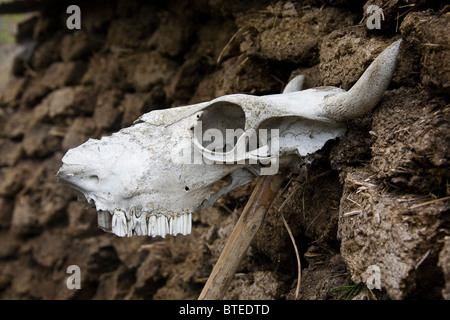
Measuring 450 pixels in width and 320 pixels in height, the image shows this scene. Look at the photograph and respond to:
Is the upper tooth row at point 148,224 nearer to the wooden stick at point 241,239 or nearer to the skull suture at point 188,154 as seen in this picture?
the skull suture at point 188,154

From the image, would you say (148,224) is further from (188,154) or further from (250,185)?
(250,185)

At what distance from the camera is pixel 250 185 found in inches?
103

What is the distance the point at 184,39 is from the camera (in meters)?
3.21

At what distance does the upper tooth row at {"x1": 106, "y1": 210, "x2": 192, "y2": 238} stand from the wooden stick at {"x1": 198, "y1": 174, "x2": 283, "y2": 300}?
9.6 inches

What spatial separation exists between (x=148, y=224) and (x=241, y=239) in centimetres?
41

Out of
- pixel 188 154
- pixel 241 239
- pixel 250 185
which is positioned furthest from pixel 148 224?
pixel 250 185

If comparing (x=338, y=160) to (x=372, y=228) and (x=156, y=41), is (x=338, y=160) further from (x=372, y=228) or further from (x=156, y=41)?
(x=156, y=41)

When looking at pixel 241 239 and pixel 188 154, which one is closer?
pixel 188 154

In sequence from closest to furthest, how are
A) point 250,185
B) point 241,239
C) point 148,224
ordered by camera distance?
point 148,224 → point 241,239 → point 250,185

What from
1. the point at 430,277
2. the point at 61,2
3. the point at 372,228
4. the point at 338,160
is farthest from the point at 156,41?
the point at 430,277

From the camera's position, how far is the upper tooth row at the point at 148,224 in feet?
→ 5.96

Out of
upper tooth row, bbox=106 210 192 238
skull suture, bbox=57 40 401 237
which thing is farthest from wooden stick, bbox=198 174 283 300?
upper tooth row, bbox=106 210 192 238

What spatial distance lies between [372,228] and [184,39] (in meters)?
1.99

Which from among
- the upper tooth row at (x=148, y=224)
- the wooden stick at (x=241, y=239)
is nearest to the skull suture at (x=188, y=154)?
the upper tooth row at (x=148, y=224)
